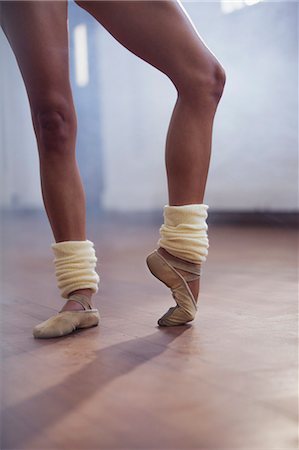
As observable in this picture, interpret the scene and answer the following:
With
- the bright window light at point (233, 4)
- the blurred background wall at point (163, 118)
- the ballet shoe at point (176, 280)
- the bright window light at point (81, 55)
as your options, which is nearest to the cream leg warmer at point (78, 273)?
the ballet shoe at point (176, 280)

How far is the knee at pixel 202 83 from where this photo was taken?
1.09 m

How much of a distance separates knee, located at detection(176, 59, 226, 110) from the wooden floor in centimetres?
39

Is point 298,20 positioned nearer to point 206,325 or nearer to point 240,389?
point 206,325

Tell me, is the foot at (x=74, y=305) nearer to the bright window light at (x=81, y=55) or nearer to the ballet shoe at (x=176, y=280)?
the ballet shoe at (x=176, y=280)

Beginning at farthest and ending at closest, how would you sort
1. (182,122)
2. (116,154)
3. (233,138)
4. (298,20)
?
(116,154)
(233,138)
(298,20)
(182,122)

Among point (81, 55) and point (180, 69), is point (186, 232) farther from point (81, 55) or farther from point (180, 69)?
point (81, 55)

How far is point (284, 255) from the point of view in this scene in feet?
7.39

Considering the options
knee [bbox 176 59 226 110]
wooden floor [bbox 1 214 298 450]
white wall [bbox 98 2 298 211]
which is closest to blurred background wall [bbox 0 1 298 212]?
white wall [bbox 98 2 298 211]

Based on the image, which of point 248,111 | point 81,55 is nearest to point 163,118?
point 248,111

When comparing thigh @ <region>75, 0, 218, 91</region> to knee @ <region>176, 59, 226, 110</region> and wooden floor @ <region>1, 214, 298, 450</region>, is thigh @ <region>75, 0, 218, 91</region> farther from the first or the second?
wooden floor @ <region>1, 214, 298, 450</region>

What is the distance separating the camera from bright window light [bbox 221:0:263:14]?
357 centimetres

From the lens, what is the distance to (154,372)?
2.86ft

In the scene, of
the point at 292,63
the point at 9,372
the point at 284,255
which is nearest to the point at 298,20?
the point at 292,63

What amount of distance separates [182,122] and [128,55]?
3903 millimetres
